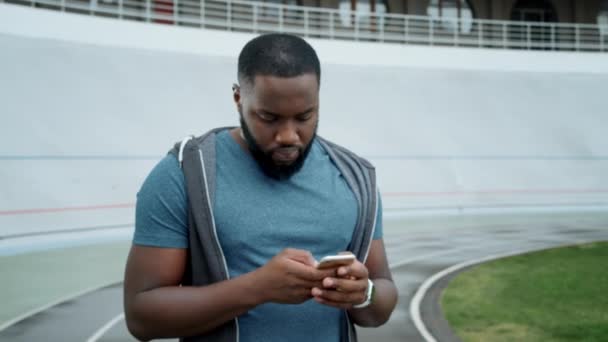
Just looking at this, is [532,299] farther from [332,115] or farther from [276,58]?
[332,115]

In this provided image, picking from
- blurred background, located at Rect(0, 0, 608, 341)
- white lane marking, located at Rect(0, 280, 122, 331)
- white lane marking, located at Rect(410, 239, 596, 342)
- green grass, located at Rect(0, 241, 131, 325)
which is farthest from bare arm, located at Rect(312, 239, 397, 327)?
green grass, located at Rect(0, 241, 131, 325)

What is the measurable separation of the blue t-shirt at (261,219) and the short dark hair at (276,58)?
Answer: 0.24 m

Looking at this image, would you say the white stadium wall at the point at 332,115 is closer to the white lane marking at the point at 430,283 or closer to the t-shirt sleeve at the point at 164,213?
the white lane marking at the point at 430,283

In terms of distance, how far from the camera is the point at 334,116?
2141cm

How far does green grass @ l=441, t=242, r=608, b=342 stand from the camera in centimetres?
727

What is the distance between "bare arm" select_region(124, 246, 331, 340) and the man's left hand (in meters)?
0.03

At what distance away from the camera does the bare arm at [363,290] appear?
176 cm

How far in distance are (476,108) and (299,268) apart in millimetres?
22893

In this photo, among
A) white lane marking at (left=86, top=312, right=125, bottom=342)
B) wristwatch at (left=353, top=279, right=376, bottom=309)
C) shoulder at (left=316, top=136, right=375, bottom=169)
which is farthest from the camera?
white lane marking at (left=86, top=312, right=125, bottom=342)

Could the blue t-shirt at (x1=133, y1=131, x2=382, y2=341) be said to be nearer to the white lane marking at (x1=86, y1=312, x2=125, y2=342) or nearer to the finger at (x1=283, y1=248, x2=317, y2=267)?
the finger at (x1=283, y1=248, x2=317, y2=267)

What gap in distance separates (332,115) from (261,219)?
19.7 m

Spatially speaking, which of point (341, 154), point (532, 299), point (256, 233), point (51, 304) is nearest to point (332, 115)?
point (532, 299)

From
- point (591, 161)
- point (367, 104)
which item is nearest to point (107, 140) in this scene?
point (367, 104)

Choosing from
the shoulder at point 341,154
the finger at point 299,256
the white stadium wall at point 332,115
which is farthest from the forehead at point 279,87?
the white stadium wall at point 332,115
